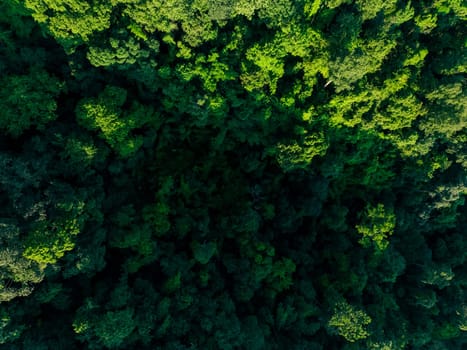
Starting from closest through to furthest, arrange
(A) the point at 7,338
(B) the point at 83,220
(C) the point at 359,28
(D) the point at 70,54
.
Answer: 1. (A) the point at 7,338
2. (B) the point at 83,220
3. (D) the point at 70,54
4. (C) the point at 359,28

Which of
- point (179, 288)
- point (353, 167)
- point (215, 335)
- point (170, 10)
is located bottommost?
point (215, 335)

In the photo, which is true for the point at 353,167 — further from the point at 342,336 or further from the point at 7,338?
the point at 7,338

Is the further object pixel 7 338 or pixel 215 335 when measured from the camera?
pixel 215 335

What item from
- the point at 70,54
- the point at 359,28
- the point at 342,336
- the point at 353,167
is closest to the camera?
the point at 70,54

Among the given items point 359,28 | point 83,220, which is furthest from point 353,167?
point 83,220

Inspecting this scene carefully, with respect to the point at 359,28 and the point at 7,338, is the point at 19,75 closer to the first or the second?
the point at 7,338

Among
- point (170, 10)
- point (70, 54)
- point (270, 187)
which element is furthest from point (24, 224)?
point (270, 187)

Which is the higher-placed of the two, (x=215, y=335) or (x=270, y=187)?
(x=270, y=187)
